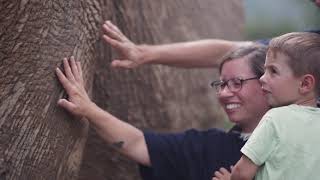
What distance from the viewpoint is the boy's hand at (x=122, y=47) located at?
3.53 metres

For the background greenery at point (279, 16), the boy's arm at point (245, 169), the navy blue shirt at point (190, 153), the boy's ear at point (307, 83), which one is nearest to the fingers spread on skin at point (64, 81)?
the navy blue shirt at point (190, 153)

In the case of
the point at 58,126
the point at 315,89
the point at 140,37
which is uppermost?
the point at 315,89

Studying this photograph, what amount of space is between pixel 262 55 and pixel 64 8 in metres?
0.89

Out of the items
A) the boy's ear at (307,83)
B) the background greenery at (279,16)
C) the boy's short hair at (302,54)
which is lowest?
the background greenery at (279,16)

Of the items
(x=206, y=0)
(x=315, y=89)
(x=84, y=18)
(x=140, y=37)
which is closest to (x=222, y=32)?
(x=206, y=0)

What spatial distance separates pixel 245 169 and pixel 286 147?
0.55 ft

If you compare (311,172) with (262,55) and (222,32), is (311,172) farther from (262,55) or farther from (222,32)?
(222,32)

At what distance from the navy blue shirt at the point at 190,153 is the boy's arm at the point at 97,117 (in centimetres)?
5

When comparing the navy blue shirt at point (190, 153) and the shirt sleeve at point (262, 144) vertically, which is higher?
the shirt sleeve at point (262, 144)

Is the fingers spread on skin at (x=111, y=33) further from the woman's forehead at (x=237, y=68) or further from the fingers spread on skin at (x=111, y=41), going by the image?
the woman's forehead at (x=237, y=68)

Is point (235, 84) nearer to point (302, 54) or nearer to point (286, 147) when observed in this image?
point (302, 54)

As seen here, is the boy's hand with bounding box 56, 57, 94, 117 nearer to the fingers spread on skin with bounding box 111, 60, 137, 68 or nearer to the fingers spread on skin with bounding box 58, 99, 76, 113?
the fingers spread on skin with bounding box 58, 99, 76, 113

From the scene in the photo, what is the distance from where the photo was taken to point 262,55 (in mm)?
3303

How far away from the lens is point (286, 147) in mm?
2572
